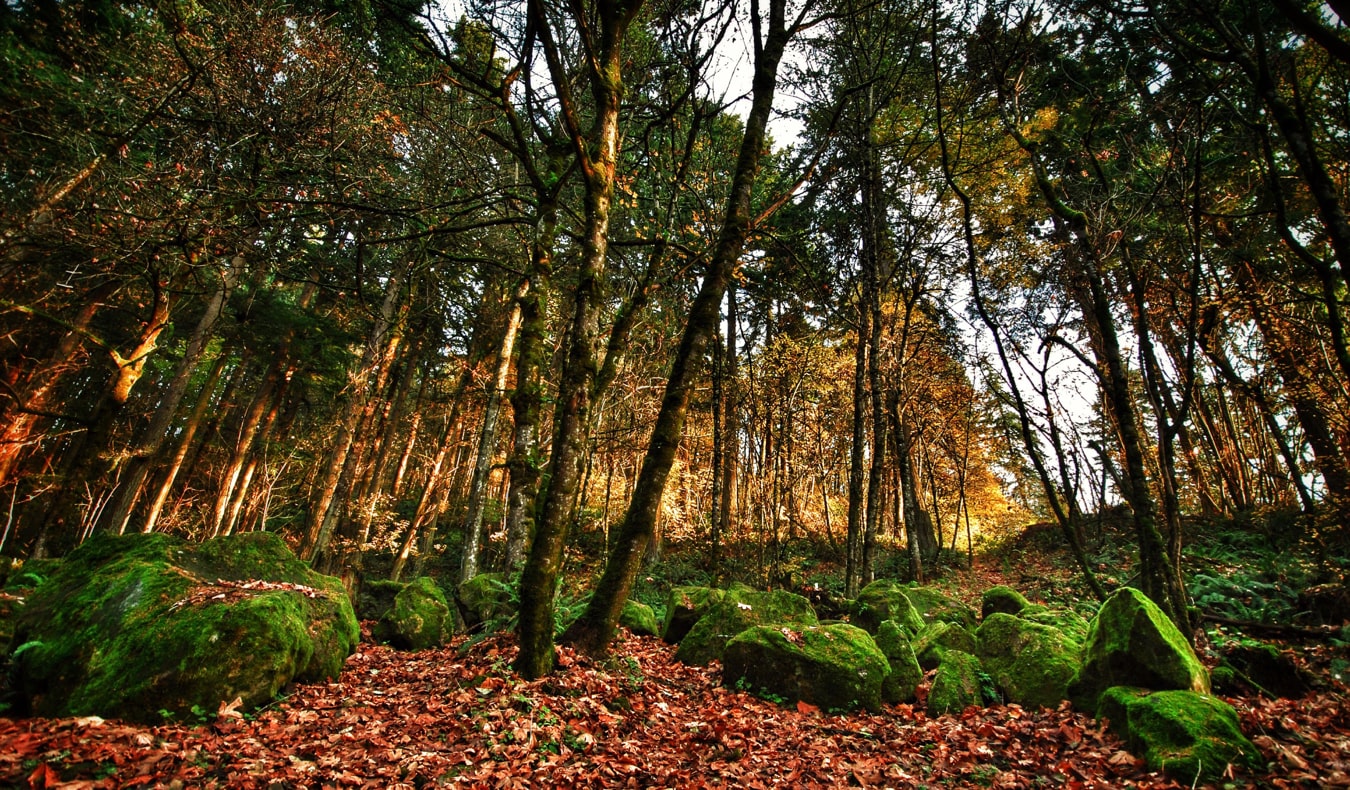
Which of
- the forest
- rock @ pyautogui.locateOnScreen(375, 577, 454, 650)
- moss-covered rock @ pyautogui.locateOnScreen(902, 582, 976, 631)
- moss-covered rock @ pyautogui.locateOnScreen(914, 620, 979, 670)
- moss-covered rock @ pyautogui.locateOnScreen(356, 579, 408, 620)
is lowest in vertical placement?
moss-covered rock @ pyautogui.locateOnScreen(356, 579, 408, 620)

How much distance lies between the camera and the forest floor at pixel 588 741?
3.03m

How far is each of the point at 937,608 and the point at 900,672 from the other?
14.6 feet

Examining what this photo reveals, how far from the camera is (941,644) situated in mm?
6887

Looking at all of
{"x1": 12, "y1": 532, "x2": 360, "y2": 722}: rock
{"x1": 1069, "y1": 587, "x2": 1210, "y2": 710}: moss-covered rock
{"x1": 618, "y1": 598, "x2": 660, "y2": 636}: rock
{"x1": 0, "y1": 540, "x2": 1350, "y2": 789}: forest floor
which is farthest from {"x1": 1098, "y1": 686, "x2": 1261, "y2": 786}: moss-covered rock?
{"x1": 12, "y1": 532, "x2": 360, "y2": 722}: rock

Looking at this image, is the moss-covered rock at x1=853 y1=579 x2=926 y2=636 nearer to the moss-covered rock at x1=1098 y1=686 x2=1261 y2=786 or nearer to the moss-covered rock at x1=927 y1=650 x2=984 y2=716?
the moss-covered rock at x1=927 y1=650 x2=984 y2=716

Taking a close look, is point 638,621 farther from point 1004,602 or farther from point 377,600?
point 377,600

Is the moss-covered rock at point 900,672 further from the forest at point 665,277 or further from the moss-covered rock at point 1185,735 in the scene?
the forest at point 665,277

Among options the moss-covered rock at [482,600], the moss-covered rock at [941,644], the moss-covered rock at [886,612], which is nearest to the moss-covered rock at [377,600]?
the moss-covered rock at [482,600]

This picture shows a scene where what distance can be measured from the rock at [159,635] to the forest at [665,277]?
1.99 metres

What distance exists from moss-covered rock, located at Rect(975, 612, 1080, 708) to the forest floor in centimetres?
26

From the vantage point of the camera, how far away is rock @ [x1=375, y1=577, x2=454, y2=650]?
7.23 m

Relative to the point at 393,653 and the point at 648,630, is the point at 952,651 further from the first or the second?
the point at 393,653

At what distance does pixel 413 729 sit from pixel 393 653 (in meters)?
3.55

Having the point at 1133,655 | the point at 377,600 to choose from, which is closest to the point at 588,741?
the point at 1133,655
